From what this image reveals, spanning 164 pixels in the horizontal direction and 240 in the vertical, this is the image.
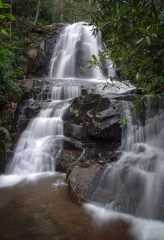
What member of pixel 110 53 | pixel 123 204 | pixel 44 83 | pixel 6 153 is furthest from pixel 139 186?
pixel 44 83

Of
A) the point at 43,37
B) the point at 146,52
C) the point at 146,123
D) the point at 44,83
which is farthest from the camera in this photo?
the point at 43,37

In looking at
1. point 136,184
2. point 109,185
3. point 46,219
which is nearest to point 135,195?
point 136,184

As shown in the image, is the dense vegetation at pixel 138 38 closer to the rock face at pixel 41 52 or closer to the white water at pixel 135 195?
the white water at pixel 135 195

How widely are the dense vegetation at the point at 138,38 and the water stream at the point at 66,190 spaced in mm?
754

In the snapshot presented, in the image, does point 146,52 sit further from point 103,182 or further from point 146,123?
point 146,123

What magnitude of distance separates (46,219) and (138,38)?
347 centimetres

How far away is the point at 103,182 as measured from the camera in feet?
18.7

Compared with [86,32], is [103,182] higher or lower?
lower

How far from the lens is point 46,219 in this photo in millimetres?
4652

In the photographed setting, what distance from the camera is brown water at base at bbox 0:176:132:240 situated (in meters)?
4.18

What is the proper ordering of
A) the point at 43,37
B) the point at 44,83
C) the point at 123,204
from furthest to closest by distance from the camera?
the point at 43,37, the point at 44,83, the point at 123,204

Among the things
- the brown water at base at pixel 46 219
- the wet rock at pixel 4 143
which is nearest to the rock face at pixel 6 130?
the wet rock at pixel 4 143

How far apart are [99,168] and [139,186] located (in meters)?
1.09

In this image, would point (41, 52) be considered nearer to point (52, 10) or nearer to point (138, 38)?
point (52, 10)
